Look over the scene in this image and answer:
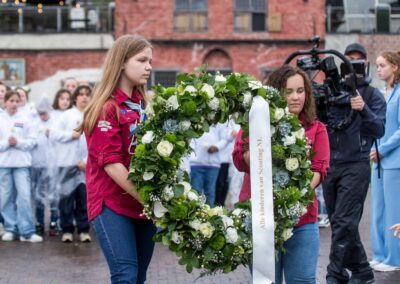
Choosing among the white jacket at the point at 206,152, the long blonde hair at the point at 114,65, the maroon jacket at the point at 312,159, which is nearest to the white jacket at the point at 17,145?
the white jacket at the point at 206,152

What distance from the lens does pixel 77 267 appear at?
9703mm

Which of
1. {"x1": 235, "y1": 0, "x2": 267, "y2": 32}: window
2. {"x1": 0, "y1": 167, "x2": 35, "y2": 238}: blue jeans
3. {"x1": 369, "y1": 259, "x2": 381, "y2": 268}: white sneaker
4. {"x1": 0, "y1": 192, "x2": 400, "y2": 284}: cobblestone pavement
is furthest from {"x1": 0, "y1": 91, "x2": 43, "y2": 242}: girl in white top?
{"x1": 235, "y1": 0, "x2": 267, "y2": 32}: window

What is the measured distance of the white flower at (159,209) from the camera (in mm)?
5117

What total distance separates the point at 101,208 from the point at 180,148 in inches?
25.8

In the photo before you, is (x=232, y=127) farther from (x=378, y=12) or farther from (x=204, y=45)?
(x=378, y=12)

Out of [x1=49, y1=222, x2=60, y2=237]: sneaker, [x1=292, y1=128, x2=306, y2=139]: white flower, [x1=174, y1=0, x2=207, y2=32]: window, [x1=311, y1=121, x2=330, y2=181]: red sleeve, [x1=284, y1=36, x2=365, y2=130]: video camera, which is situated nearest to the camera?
[x1=292, y1=128, x2=306, y2=139]: white flower

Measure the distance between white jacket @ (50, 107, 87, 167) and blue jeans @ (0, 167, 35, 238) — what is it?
58 centimetres

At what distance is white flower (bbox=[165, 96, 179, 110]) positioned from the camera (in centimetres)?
520

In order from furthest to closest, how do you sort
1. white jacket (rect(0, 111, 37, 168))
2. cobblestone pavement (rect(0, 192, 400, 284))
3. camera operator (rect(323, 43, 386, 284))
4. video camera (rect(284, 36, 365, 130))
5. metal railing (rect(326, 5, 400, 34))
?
metal railing (rect(326, 5, 400, 34)) → white jacket (rect(0, 111, 37, 168)) → cobblestone pavement (rect(0, 192, 400, 284)) → camera operator (rect(323, 43, 386, 284)) → video camera (rect(284, 36, 365, 130))

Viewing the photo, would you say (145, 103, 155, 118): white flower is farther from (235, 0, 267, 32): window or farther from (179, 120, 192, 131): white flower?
(235, 0, 267, 32): window

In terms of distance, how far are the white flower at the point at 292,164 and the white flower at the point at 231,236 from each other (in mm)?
567

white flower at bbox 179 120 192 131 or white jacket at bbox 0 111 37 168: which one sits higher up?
white flower at bbox 179 120 192 131

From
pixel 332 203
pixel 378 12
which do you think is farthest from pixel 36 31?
pixel 332 203

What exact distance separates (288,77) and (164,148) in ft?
3.99
